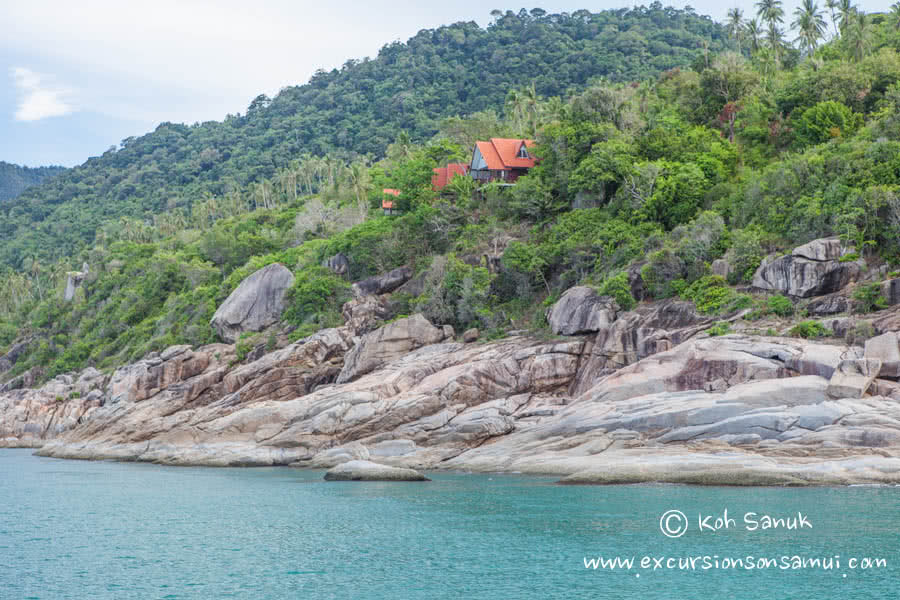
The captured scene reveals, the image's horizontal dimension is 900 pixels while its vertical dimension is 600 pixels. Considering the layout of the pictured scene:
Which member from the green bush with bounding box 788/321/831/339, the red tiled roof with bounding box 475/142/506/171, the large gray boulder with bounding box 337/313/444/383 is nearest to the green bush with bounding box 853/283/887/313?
the green bush with bounding box 788/321/831/339

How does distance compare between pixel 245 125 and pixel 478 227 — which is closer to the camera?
pixel 478 227

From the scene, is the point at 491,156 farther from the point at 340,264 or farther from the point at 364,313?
the point at 364,313

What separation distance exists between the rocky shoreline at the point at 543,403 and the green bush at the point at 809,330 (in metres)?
0.93

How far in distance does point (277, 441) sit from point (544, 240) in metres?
24.4

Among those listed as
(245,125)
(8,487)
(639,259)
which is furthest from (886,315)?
(245,125)

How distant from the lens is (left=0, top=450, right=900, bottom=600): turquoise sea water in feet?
60.0

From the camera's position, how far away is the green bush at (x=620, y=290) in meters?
46.6

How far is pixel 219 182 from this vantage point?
166 metres

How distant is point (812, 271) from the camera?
40719 mm

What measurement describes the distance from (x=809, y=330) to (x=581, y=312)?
13.3 m

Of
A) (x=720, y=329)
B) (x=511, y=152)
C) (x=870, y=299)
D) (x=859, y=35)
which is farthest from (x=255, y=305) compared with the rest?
(x=859, y=35)

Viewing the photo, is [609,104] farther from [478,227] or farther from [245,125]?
[245,125]

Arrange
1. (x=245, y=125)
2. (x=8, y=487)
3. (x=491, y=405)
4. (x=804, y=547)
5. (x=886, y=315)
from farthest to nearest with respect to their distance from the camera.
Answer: (x=245, y=125), (x=491, y=405), (x=8, y=487), (x=886, y=315), (x=804, y=547)

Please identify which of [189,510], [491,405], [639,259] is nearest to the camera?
[189,510]
